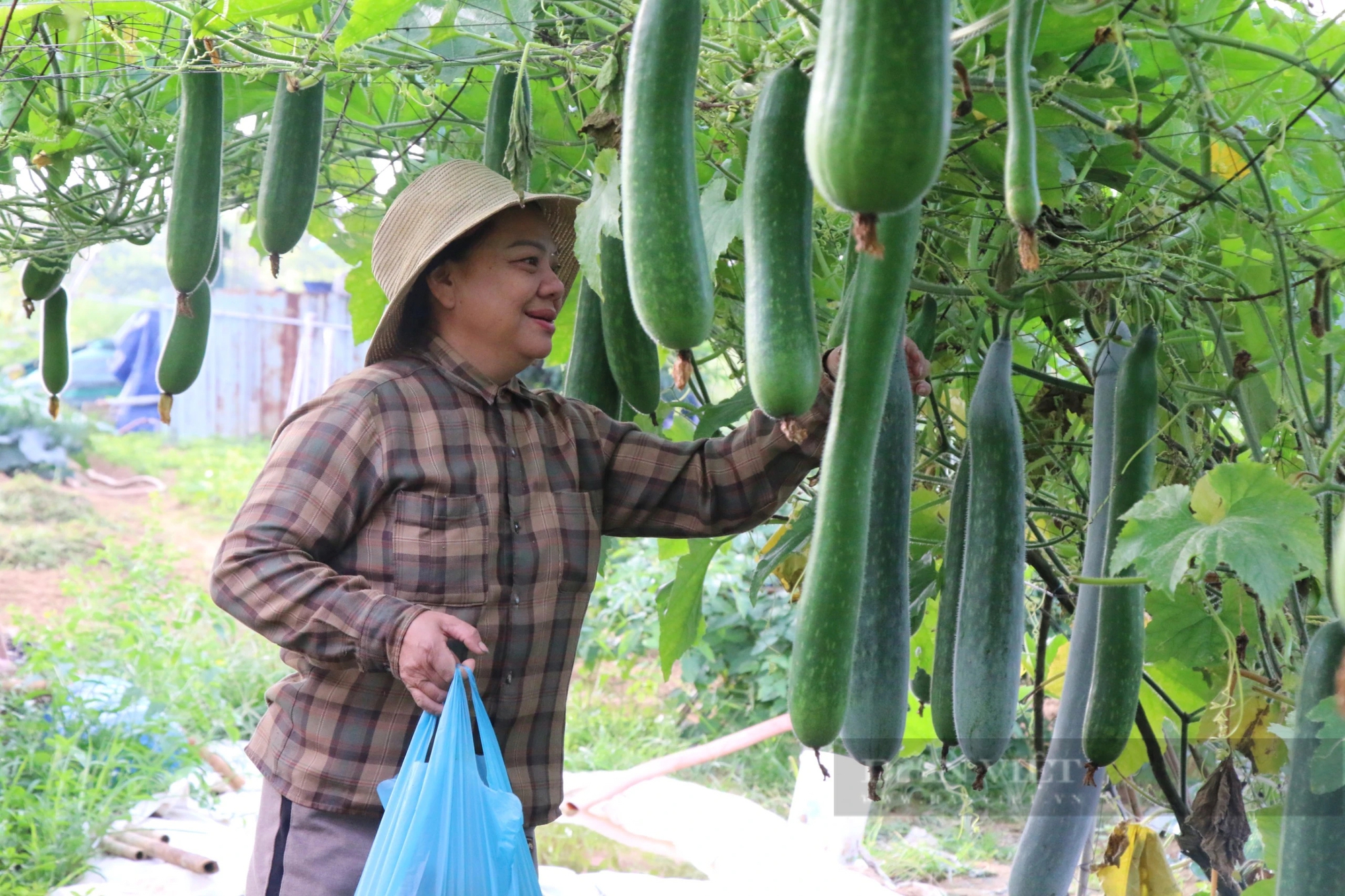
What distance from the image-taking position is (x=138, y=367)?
11.6 meters

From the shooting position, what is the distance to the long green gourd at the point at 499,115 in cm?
159

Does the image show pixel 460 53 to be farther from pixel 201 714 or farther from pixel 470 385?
pixel 201 714

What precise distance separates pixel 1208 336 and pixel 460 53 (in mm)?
1013

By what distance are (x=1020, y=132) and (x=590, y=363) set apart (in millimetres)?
938

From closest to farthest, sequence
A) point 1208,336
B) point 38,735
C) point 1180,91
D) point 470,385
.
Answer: point 1180,91 → point 1208,336 → point 470,385 → point 38,735

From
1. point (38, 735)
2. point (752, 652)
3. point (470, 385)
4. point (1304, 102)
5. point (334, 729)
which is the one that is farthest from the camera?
point (752, 652)

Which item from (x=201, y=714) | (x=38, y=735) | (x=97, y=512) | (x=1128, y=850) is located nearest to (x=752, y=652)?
(x=201, y=714)

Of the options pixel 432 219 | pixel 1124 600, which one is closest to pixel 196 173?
pixel 432 219

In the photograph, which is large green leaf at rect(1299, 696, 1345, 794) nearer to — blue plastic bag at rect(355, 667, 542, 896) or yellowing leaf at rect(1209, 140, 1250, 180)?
yellowing leaf at rect(1209, 140, 1250, 180)

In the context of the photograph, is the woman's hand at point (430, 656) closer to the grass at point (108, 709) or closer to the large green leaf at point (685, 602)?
the large green leaf at point (685, 602)

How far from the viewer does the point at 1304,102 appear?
1.34 meters

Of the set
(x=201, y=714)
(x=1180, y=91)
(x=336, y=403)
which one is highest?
(x=1180, y=91)

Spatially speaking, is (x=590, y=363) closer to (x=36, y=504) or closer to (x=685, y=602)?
(x=685, y=602)

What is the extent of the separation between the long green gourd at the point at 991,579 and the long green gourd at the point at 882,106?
0.63 meters
